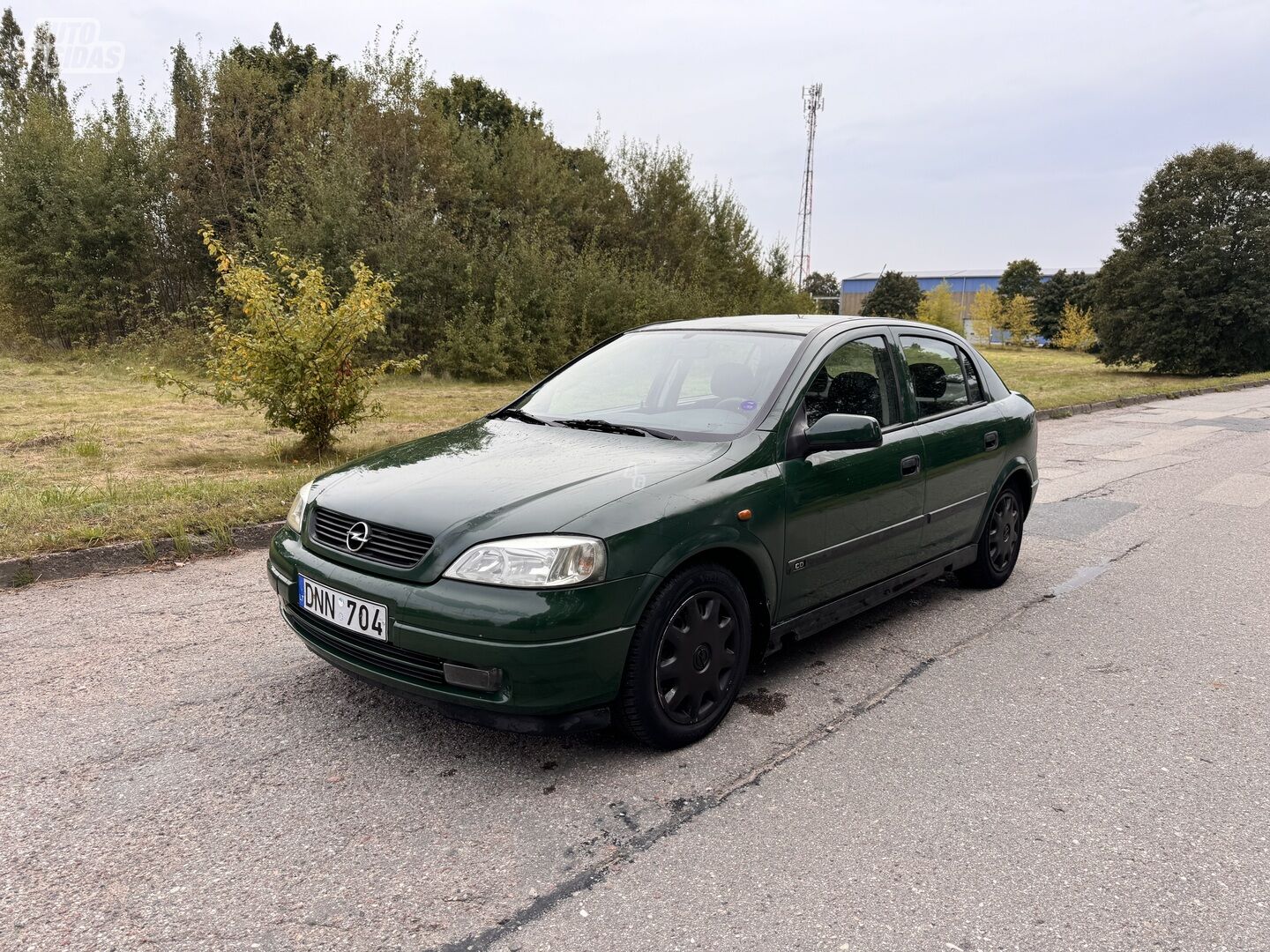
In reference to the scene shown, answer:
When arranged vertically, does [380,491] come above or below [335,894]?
above

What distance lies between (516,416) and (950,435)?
224cm

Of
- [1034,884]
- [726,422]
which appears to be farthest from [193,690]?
[1034,884]

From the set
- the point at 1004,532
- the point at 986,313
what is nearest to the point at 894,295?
the point at 986,313

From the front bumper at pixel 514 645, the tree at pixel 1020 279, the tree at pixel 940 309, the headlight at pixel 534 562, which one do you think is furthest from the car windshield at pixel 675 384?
the tree at pixel 1020 279

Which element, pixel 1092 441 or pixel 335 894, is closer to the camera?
pixel 335 894

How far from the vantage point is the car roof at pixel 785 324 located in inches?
166

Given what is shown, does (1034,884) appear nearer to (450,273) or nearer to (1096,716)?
(1096,716)

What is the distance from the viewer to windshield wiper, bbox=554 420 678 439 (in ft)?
12.2

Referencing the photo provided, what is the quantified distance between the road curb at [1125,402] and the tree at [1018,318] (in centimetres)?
4401

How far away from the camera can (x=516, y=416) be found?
4289mm

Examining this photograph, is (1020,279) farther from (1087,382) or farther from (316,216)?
(316,216)

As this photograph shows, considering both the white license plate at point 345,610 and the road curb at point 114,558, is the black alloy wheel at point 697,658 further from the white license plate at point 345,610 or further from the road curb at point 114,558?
the road curb at point 114,558

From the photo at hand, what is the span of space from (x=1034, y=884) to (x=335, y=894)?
75.4 inches

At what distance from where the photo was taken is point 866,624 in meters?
4.62
